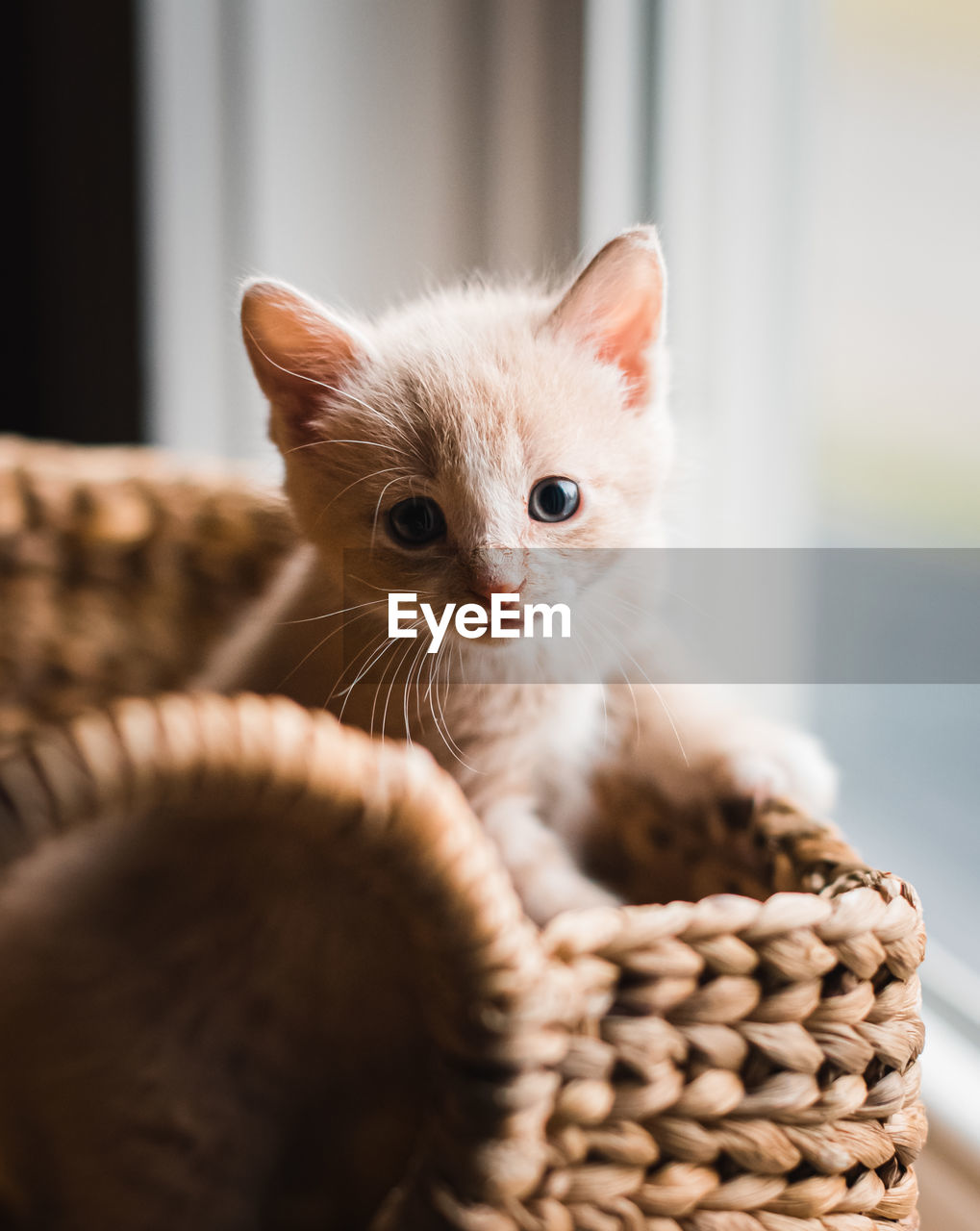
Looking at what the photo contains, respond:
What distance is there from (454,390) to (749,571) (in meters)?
0.57

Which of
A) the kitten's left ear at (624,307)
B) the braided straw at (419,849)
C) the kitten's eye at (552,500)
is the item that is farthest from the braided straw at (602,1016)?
the kitten's left ear at (624,307)

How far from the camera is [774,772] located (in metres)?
0.78

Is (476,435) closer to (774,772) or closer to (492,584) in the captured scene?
(492,584)

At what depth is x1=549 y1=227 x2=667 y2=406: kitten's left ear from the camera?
2.37 feet

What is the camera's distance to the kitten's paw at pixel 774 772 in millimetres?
766

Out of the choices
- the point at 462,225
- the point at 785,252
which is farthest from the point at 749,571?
the point at 462,225

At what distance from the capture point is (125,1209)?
69 centimetres

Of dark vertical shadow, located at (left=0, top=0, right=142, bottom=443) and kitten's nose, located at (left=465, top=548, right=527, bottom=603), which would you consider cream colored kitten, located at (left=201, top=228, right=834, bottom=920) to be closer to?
kitten's nose, located at (left=465, top=548, right=527, bottom=603)

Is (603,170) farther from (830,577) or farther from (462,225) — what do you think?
(830,577)

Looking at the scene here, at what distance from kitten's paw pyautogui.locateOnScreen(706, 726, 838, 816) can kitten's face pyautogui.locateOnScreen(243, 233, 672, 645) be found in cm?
19

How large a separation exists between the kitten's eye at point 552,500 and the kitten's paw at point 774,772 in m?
0.24

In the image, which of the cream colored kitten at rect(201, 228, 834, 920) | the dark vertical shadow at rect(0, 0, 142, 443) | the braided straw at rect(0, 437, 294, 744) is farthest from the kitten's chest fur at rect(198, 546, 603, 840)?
the dark vertical shadow at rect(0, 0, 142, 443)

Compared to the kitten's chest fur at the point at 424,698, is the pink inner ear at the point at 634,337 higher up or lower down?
higher up

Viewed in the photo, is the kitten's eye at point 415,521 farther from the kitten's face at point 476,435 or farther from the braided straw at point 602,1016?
the braided straw at point 602,1016
